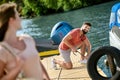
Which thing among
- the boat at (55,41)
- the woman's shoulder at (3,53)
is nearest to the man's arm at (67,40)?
the boat at (55,41)

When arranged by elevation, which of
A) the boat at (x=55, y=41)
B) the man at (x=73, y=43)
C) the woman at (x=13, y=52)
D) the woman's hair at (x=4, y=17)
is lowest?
the boat at (x=55, y=41)

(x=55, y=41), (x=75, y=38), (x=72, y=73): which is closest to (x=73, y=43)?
(x=75, y=38)

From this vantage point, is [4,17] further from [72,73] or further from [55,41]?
[55,41]

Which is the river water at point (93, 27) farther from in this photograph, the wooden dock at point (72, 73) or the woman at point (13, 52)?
the woman at point (13, 52)

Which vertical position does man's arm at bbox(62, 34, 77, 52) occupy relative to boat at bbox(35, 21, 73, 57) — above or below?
above

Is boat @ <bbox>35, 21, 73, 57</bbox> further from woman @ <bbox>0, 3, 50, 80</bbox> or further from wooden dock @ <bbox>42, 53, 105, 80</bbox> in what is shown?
woman @ <bbox>0, 3, 50, 80</bbox>

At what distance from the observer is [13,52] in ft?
9.97

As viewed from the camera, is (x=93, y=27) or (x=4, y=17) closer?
(x=4, y=17)

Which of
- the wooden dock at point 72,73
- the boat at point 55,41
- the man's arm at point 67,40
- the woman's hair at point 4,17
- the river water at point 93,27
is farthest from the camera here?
the river water at point 93,27

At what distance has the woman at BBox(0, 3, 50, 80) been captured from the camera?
3021 mm

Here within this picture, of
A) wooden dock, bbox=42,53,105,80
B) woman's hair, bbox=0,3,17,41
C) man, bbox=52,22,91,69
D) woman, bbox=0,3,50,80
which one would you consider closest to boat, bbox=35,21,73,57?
wooden dock, bbox=42,53,105,80

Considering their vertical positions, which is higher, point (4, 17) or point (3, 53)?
point (4, 17)

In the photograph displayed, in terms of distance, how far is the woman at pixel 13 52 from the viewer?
9.91ft

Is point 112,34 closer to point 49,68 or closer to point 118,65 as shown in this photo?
point 118,65
